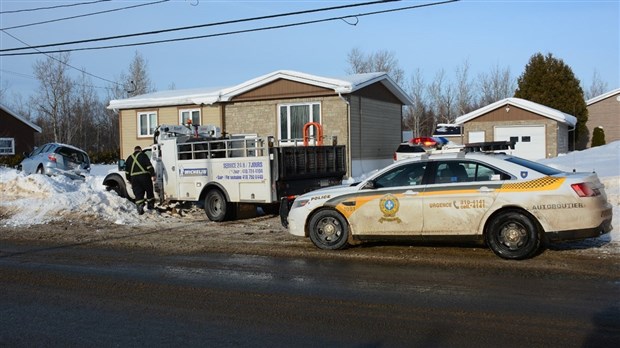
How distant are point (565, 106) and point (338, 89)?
24512 millimetres

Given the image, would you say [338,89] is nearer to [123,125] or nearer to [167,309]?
[123,125]

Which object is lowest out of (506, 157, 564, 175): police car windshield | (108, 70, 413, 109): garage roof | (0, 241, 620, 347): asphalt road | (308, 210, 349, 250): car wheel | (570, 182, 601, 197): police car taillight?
(0, 241, 620, 347): asphalt road

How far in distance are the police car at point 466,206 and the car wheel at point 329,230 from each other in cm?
2

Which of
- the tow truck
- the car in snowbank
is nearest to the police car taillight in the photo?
the tow truck

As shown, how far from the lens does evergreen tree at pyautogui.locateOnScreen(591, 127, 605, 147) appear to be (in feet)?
127

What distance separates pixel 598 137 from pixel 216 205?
32261mm

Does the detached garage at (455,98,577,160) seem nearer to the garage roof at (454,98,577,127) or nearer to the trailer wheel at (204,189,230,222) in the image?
the garage roof at (454,98,577,127)

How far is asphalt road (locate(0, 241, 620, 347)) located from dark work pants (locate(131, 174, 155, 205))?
5.65 m

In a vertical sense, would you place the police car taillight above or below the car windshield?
below

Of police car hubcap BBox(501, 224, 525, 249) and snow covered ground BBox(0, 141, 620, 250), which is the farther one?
snow covered ground BBox(0, 141, 620, 250)

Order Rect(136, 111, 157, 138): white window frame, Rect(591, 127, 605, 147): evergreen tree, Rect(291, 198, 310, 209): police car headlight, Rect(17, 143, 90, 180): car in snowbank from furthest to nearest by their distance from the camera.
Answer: Rect(591, 127, 605, 147): evergreen tree, Rect(136, 111, 157, 138): white window frame, Rect(17, 143, 90, 180): car in snowbank, Rect(291, 198, 310, 209): police car headlight

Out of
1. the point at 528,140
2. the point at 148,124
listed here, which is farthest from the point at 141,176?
the point at 528,140

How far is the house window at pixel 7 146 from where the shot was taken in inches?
1679

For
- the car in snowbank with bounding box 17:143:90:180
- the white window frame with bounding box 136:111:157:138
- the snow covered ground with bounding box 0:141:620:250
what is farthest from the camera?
the white window frame with bounding box 136:111:157:138
